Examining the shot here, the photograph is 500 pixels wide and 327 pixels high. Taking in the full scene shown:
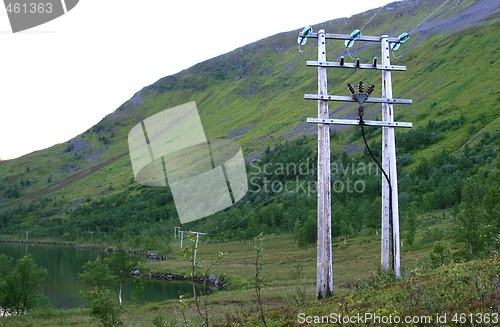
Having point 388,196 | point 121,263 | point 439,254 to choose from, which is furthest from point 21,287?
point 388,196

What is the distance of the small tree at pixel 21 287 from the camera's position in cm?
5262

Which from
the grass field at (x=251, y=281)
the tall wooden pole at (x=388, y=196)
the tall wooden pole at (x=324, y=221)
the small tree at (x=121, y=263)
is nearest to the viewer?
the tall wooden pole at (x=324, y=221)

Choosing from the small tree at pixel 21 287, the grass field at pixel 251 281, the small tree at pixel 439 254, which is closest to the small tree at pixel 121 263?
the grass field at pixel 251 281

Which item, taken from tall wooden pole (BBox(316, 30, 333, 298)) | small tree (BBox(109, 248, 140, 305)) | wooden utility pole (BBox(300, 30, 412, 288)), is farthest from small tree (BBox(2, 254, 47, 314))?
wooden utility pole (BBox(300, 30, 412, 288))

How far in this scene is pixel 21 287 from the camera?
53.1 meters

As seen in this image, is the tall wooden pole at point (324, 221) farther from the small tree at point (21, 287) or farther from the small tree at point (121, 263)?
the small tree at point (121, 263)

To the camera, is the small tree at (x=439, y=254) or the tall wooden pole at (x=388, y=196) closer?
the tall wooden pole at (x=388, y=196)

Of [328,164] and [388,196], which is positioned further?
[388,196]

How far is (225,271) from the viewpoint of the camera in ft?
233

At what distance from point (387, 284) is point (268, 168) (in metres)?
159

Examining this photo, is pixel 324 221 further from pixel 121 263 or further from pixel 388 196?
pixel 121 263

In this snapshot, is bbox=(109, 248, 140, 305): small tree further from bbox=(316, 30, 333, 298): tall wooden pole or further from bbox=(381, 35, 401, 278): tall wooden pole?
bbox=(381, 35, 401, 278): tall wooden pole

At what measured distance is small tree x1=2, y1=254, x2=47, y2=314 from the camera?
173 ft

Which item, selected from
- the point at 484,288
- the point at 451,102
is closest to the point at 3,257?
the point at 484,288
